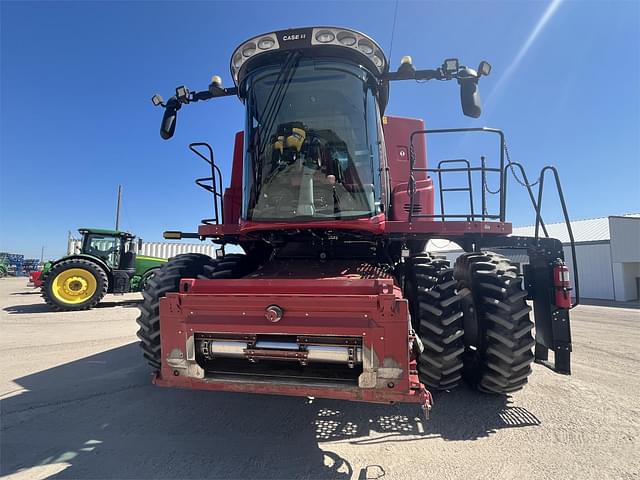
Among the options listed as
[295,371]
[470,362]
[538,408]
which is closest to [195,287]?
[295,371]

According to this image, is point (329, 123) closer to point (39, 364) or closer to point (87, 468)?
point (87, 468)

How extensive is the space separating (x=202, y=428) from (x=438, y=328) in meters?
2.23

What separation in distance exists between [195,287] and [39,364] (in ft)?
12.9

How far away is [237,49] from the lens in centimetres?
360

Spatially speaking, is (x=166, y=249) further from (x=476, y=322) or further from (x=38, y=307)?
(x=476, y=322)

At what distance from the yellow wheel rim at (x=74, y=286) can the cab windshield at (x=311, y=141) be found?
34.2ft

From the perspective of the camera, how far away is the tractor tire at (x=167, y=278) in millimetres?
3494

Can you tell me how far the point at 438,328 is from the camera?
118 inches

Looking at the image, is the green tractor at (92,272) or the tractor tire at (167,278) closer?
the tractor tire at (167,278)

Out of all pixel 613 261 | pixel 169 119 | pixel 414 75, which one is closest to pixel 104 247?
pixel 169 119

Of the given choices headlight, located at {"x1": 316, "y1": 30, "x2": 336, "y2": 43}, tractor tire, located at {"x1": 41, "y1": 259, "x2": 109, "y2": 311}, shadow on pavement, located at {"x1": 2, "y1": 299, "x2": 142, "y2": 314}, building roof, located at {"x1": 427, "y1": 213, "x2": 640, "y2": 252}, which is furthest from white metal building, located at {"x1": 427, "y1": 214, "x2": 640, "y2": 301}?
headlight, located at {"x1": 316, "y1": 30, "x2": 336, "y2": 43}

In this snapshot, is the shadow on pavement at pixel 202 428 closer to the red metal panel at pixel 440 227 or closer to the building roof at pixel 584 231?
the red metal panel at pixel 440 227

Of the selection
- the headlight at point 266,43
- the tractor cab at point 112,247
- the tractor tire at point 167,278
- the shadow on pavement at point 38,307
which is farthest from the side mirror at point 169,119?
the tractor cab at point 112,247

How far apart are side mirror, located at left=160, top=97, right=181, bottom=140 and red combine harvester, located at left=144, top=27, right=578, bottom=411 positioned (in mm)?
16
